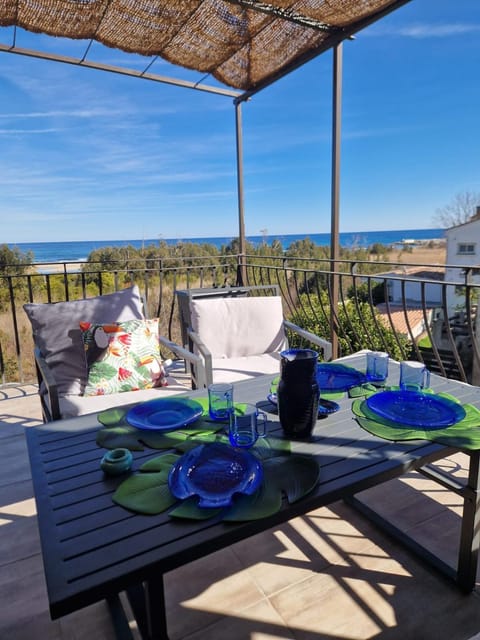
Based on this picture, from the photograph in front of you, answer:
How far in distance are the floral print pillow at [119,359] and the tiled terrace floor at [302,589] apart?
2.36 feet

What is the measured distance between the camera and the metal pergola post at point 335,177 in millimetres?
2947

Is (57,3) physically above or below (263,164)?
below

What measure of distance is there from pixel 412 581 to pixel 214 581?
0.71 meters

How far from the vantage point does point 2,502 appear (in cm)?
193

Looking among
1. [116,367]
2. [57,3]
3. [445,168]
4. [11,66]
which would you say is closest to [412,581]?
[116,367]

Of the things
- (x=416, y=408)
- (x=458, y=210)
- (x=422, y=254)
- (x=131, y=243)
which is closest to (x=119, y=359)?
(x=416, y=408)

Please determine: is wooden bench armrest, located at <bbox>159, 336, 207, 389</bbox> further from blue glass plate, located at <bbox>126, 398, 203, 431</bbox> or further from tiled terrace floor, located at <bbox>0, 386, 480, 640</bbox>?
tiled terrace floor, located at <bbox>0, 386, 480, 640</bbox>

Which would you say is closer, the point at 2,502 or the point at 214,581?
the point at 214,581

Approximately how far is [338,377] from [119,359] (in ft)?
4.00

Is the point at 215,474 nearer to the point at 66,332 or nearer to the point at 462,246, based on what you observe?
the point at 66,332

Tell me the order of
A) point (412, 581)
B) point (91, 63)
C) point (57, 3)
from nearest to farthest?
point (412, 581), point (57, 3), point (91, 63)

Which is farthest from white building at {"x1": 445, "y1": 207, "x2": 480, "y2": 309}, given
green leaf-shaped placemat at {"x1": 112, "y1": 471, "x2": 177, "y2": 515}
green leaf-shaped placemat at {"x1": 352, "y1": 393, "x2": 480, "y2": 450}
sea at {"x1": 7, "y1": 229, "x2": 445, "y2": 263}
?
green leaf-shaped placemat at {"x1": 112, "y1": 471, "x2": 177, "y2": 515}

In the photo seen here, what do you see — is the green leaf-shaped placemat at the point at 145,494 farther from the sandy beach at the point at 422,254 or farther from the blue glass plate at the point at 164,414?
the sandy beach at the point at 422,254

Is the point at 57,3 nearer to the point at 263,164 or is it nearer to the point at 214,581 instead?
the point at 214,581
